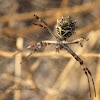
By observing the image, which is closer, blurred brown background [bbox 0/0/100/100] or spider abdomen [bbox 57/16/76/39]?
spider abdomen [bbox 57/16/76/39]

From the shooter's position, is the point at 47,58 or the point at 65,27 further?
the point at 47,58

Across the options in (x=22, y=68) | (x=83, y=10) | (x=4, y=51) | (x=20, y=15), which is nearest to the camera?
(x=4, y=51)

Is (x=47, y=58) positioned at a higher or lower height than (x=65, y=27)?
higher

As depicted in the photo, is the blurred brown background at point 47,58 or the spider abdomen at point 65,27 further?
the blurred brown background at point 47,58

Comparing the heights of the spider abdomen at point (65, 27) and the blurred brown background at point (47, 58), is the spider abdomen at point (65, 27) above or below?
below

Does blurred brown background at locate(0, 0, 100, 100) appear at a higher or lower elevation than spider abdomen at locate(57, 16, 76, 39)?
higher

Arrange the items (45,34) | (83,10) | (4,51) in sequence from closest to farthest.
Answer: (45,34) → (4,51) → (83,10)

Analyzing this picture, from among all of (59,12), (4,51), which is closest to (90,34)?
(59,12)

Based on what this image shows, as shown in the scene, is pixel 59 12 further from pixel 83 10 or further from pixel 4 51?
pixel 4 51
